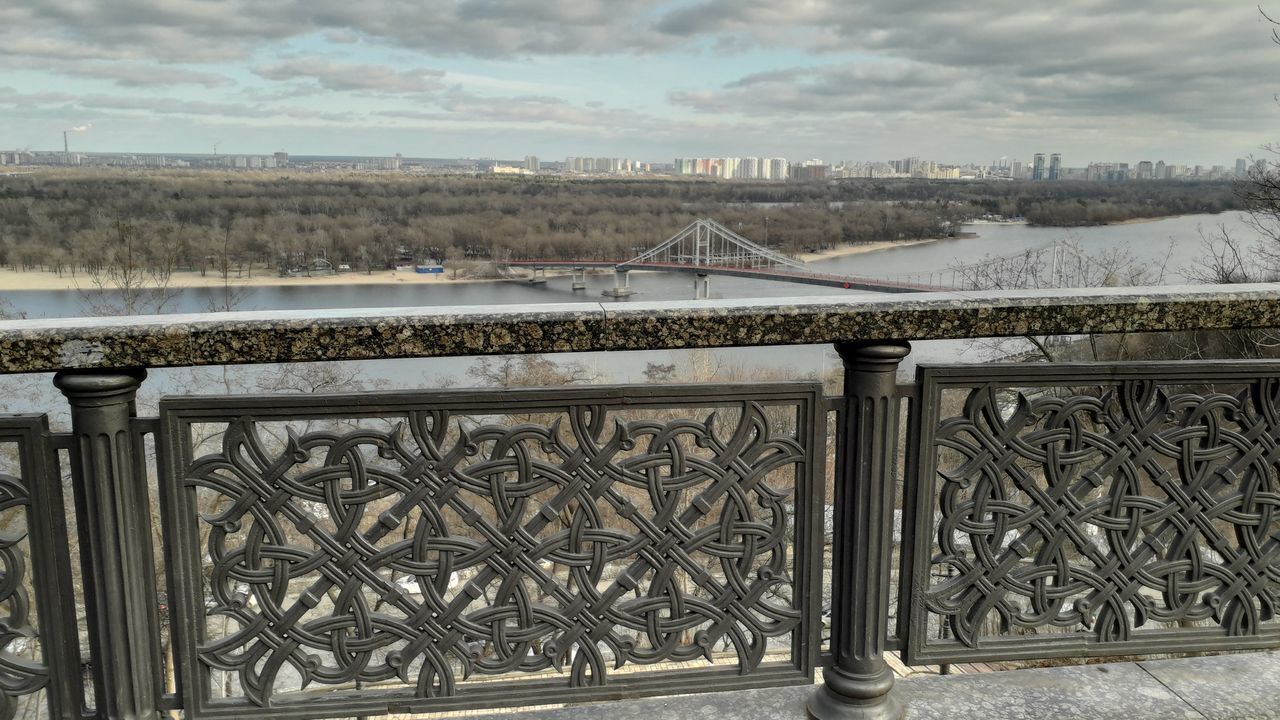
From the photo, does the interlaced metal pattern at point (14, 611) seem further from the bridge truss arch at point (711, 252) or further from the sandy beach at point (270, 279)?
the bridge truss arch at point (711, 252)

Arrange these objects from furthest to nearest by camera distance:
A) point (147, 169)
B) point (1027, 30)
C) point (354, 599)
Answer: point (1027, 30) → point (147, 169) → point (354, 599)

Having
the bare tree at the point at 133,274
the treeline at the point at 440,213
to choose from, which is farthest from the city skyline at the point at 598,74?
the bare tree at the point at 133,274

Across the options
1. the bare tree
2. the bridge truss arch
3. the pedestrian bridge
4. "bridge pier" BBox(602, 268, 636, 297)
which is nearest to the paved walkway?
the bare tree

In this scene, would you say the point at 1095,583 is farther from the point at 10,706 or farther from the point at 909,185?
the point at 909,185

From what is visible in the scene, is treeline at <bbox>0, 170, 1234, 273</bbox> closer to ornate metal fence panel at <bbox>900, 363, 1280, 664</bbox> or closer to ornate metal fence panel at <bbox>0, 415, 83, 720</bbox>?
ornate metal fence panel at <bbox>0, 415, 83, 720</bbox>

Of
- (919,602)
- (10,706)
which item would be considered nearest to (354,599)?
(10,706)

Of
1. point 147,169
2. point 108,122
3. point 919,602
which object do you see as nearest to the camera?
point 919,602

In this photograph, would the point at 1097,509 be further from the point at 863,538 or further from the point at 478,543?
the point at 478,543
